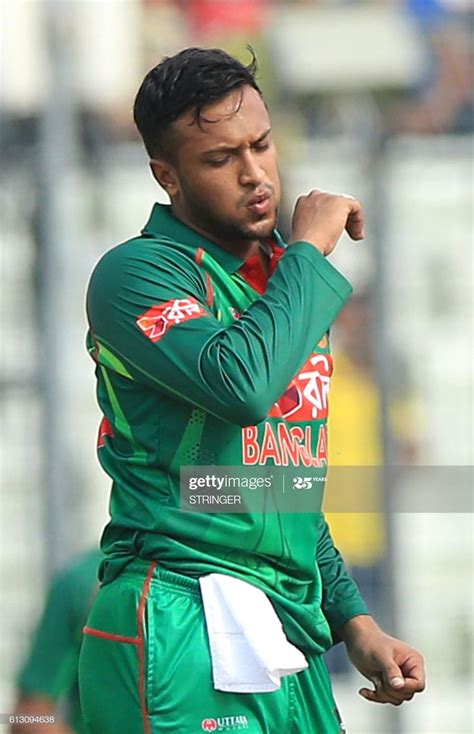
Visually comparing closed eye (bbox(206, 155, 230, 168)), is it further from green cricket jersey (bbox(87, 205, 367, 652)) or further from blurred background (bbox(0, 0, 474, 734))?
blurred background (bbox(0, 0, 474, 734))

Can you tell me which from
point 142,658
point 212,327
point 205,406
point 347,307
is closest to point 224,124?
point 212,327

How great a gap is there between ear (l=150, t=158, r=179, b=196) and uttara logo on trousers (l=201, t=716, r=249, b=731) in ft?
2.48

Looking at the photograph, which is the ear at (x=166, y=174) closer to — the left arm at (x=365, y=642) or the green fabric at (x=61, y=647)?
the left arm at (x=365, y=642)

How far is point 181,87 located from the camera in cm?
232

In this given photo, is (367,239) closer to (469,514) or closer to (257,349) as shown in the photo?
(469,514)

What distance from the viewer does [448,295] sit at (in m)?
6.61

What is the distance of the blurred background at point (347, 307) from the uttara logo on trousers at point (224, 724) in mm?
3370

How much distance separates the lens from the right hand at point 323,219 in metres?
2.33

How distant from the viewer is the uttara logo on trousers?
2.22 metres

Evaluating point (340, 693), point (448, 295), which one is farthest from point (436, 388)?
point (340, 693)

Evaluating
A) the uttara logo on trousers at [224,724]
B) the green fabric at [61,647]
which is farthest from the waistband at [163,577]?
the green fabric at [61,647]

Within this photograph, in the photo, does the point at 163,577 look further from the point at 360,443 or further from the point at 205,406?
the point at 360,443

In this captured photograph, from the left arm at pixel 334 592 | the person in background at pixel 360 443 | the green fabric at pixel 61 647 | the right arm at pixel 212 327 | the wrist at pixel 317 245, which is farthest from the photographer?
the person in background at pixel 360 443

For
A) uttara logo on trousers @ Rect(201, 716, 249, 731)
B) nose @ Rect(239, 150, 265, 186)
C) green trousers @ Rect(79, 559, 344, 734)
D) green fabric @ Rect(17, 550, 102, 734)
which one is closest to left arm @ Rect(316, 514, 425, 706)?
green trousers @ Rect(79, 559, 344, 734)
